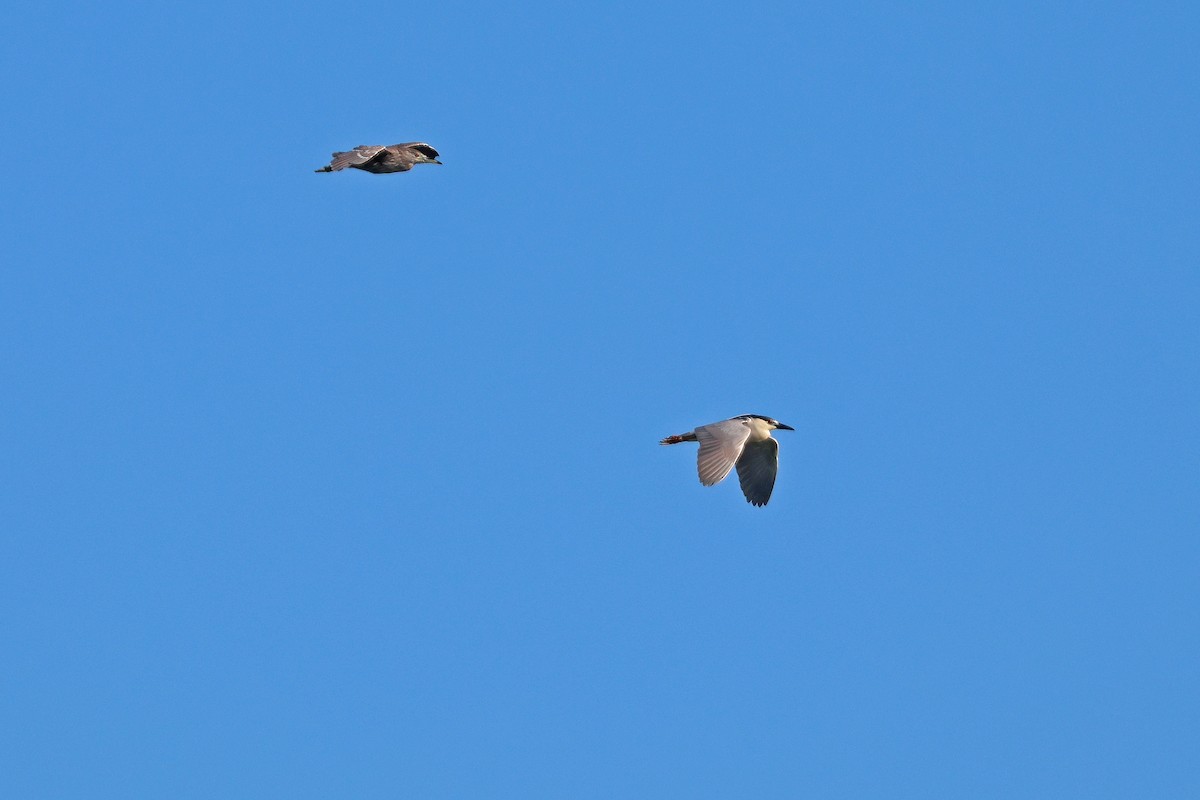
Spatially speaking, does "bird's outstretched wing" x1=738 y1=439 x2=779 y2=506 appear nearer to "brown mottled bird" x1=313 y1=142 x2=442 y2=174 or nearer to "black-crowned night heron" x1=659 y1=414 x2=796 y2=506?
"black-crowned night heron" x1=659 y1=414 x2=796 y2=506

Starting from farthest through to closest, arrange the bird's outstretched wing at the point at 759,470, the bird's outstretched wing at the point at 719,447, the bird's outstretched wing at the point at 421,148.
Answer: the bird's outstretched wing at the point at 421,148, the bird's outstretched wing at the point at 759,470, the bird's outstretched wing at the point at 719,447

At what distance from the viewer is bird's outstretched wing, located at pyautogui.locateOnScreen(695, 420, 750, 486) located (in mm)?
64375

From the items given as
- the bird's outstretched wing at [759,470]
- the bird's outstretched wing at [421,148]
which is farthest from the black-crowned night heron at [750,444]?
the bird's outstretched wing at [421,148]

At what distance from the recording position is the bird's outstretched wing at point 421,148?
234 feet

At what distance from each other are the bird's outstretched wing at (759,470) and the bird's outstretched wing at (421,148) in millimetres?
11702

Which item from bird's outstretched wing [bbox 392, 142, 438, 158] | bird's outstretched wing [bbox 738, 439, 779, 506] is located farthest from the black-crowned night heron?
bird's outstretched wing [bbox 392, 142, 438, 158]

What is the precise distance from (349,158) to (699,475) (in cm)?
1265

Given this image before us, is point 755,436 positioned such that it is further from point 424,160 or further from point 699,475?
point 424,160

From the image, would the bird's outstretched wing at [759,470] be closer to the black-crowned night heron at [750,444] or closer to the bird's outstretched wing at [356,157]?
the black-crowned night heron at [750,444]

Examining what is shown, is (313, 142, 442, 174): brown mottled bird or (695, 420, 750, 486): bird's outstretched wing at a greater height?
(313, 142, 442, 174): brown mottled bird

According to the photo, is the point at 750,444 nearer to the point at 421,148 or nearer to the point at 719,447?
the point at 719,447

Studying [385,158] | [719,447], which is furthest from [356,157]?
[719,447]

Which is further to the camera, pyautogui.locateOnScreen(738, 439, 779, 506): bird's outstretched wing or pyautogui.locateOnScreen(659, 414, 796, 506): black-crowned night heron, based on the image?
pyautogui.locateOnScreen(738, 439, 779, 506): bird's outstretched wing

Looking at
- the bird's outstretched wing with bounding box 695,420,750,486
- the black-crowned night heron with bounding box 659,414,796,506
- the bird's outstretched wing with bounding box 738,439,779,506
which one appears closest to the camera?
the bird's outstretched wing with bounding box 695,420,750,486
